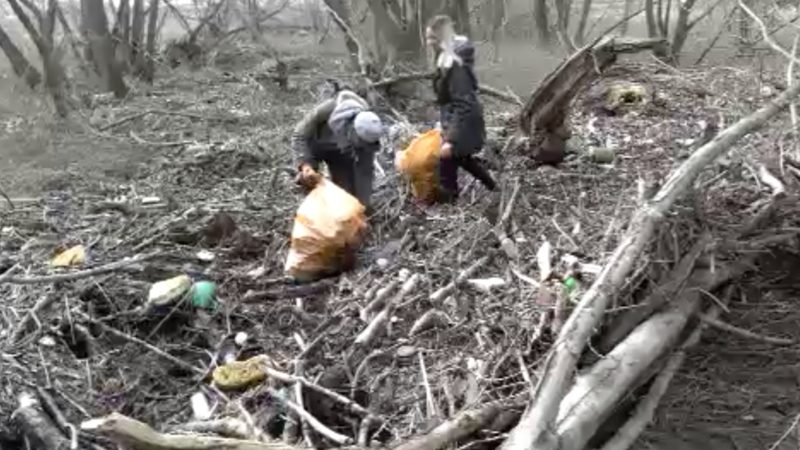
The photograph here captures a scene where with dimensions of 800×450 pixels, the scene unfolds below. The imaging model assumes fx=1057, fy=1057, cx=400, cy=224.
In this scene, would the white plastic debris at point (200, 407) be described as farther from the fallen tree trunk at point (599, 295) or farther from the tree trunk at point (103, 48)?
the tree trunk at point (103, 48)

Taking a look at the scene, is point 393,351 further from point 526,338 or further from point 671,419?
point 671,419

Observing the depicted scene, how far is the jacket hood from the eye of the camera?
6.97 metres

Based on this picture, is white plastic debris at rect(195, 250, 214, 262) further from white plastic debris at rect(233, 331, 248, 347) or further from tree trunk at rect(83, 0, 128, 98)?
tree trunk at rect(83, 0, 128, 98)

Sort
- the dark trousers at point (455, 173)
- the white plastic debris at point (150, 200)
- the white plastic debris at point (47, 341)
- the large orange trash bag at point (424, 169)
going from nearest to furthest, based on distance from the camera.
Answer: the white plastic debris at point (47, 341)
the dark trousers at point (455, 173)
the large orange trash bag at point (424, 169)
the white plastic debris at point (150, 200)

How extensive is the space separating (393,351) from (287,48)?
18.0 m

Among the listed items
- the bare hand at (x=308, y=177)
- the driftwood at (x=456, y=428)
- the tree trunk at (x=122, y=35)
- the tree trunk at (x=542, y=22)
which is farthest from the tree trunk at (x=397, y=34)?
the driftwood at (x=456, y=428)

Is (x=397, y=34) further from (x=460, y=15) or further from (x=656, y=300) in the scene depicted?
(x=656, y=300)

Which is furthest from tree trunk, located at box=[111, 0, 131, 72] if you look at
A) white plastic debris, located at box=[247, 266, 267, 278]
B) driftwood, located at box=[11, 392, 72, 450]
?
driftwood, located at box=[11, 392, 72, 450]

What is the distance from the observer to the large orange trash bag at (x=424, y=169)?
7211 mm

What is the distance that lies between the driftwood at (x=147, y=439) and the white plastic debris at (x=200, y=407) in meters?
0.94

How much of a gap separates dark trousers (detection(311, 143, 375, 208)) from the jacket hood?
929 mm

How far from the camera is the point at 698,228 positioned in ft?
16.9

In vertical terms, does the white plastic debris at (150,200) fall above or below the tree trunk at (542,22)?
above

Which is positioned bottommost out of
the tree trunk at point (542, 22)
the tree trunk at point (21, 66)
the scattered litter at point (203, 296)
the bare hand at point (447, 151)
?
the tree trunk at point (542, 22)
